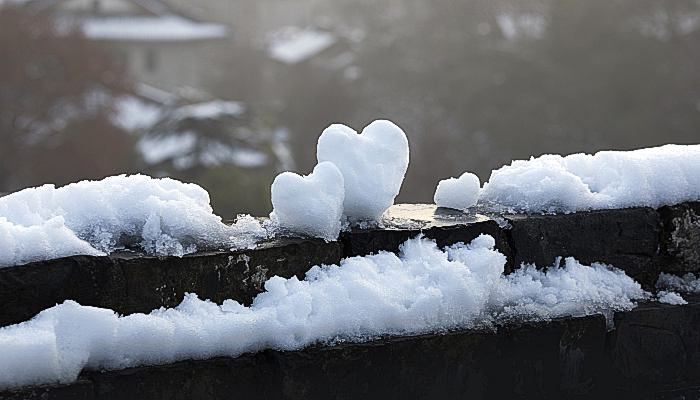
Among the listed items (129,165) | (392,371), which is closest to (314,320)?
(392,371)

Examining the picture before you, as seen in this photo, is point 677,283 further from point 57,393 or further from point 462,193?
point 57,393

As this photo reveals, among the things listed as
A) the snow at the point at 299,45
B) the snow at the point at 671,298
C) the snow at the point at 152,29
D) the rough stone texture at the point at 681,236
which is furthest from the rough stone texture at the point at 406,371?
the snow at the point at 152,29

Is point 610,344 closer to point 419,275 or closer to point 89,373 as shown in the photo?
point 419,275

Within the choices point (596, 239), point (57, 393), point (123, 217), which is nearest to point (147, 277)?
point (123, 217)

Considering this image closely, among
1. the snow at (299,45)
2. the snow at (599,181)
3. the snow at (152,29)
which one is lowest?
the snow at (599,181)

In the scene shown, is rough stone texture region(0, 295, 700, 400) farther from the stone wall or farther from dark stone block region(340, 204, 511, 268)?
dark stone block region(340, 204, 511, 268)

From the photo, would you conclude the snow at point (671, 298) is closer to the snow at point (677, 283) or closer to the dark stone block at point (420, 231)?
the snow at point (677, 283)
